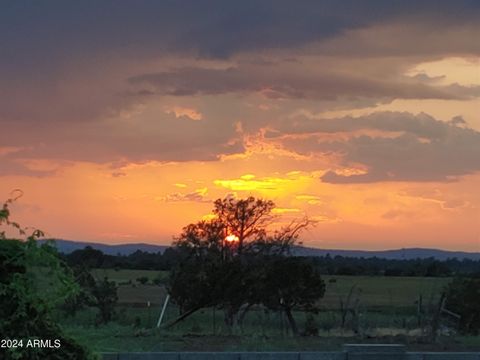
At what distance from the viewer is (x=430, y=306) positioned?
18.1m

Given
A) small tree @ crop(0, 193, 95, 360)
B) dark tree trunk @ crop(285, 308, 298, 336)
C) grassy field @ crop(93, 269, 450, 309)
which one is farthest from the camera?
grassy field @ crop(93, 269, 450, 309)

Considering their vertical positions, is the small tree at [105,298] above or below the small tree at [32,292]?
below

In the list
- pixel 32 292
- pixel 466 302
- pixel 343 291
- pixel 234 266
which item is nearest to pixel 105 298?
pixel 234 266

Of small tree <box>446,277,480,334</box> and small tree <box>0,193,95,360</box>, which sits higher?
small tree <box>0,193,95,360</box>

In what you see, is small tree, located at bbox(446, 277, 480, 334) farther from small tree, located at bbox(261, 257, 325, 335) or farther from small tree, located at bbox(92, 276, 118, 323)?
small tree, located at bbox(92, 276, 118, 323)

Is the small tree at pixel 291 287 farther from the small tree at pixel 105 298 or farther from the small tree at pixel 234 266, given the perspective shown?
the small tree at pixel 105 298

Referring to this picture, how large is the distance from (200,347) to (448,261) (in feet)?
153

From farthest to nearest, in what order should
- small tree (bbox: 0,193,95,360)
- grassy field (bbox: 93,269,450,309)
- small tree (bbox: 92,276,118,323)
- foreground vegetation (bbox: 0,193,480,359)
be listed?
grassy field (bbox: 93,269,450,309) < small tree (bbox: 92,276,118,323) < foreground vegetation (bbox: 0,193,480,359) < small tree (bbox: 0,193,95,360)

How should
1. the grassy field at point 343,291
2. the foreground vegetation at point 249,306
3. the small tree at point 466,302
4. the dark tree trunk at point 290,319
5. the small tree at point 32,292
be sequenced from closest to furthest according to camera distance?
1. the small tree at point 32,292
2. the foreground vegetation at point 249,306
3. the dark tree trunk at point 290,319
4. the small tree at point 466,302
5. the grassy field at point 343,291

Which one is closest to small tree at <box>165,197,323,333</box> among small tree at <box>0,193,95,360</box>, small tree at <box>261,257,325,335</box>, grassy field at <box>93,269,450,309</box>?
small tree at <box>261,257,325,335</box>

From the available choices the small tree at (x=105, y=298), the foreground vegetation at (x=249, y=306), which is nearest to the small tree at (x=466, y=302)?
the foreground vegetation at (x=249, y=306)

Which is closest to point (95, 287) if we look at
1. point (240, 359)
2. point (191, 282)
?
point (191, 282)

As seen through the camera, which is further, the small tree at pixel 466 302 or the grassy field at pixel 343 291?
the grassy field at pixel 343 291

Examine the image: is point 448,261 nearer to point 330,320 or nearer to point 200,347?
point 330,320
